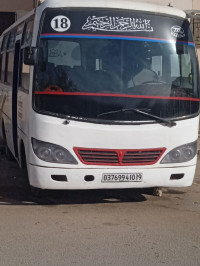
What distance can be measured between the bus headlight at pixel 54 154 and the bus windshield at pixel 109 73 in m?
0.43

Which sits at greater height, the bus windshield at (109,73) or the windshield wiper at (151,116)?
the bus windshield at (109,73)

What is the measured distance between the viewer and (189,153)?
7211 millimetres

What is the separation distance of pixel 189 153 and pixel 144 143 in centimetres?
71

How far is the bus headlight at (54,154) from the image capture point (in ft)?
22.2

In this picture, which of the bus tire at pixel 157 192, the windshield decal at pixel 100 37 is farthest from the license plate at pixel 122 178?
the windshield decal at pixel 100 37

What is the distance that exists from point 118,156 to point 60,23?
1.90 m

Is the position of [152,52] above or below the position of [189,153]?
above

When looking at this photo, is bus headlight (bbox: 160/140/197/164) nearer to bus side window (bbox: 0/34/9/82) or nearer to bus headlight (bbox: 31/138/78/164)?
bus headlight (bbox: 31/138/78/164)

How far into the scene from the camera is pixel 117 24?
23.2 ft

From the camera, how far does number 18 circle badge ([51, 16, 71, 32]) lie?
6.95m

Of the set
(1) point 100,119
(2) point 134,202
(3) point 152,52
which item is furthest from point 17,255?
(3) point 152,52

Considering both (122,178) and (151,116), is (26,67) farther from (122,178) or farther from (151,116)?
(122,178)

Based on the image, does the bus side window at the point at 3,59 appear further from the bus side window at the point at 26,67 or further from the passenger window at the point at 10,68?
the bus side window at the point at 26,67

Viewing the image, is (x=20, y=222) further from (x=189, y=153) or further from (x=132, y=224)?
(x=189, y=153)
